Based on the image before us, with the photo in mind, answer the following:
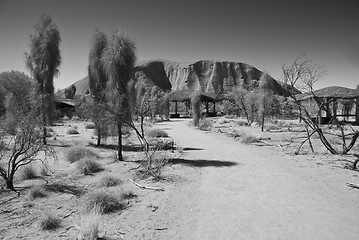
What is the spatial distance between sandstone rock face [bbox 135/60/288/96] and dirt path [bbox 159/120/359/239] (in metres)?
109

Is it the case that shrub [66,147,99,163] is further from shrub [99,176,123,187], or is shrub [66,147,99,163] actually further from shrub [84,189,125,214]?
shrub [84,189,125,214]

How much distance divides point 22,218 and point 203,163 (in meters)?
5.97

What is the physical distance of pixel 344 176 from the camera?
6820 millimetres

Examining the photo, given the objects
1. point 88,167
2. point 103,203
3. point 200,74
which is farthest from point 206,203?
point 200,74

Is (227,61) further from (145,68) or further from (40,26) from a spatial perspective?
(40,26)

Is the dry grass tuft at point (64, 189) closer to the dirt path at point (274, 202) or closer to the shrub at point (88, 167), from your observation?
the shrub at point (88, 167)

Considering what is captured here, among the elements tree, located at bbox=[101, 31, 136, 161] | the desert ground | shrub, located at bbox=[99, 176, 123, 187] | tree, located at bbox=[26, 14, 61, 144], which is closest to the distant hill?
tree, located at bbox=[26, 14, 61, 144]

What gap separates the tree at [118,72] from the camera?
8.31 m

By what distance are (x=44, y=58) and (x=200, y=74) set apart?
11965 centimetres

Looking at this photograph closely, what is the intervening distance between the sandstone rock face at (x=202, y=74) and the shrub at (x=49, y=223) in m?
113

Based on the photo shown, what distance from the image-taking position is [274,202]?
488 cm

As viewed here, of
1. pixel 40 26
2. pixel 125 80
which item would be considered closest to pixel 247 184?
pixel 125 80

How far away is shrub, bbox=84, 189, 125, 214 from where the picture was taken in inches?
183

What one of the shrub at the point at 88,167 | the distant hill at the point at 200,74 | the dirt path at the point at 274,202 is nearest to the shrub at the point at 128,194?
the dirt path at the point at 274,202
